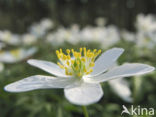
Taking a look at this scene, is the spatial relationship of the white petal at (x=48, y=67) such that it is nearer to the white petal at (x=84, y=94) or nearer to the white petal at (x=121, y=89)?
the white petal at (x=84, y=94)

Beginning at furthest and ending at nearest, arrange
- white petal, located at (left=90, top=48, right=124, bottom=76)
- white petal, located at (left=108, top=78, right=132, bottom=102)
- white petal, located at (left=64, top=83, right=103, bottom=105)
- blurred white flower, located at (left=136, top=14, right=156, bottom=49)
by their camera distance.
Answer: blurred white flower, located at (left=136, top=14, right=156, bottom=49), white petal, located at (left=108, top=78, right=132, bottom=102), white petal, located at (left=90, top=48, right=124, bottom=76), white petal, located at (left=64, top=83, right=103, bottom=105)

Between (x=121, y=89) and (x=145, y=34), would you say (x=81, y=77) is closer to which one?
(x=121, y=89)

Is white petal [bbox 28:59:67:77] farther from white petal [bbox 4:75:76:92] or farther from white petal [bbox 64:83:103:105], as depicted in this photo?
white petal [bbox 64:83:103:105]

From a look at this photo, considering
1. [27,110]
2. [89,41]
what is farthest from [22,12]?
[27,110]

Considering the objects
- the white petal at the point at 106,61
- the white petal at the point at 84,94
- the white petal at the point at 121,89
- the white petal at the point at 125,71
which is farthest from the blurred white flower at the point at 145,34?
the white petal at the point at 84,94

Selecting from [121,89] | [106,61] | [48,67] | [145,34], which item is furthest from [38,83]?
[145,34]

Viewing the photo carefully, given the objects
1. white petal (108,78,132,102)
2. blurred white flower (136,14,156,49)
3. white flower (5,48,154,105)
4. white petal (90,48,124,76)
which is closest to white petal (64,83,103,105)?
white flower (5,48,154,105)

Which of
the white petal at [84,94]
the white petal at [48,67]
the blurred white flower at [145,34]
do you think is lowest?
the blurred white flower at [145,34]
